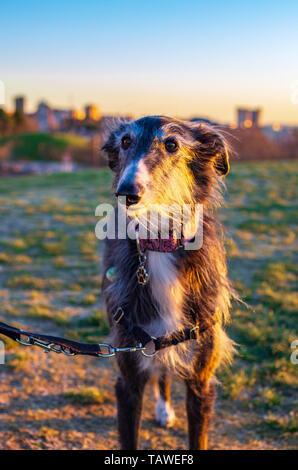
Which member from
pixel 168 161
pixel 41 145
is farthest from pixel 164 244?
pixel 41 145

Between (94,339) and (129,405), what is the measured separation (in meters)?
2.15

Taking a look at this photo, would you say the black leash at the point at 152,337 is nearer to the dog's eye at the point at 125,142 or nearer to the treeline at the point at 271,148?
the dog's eye at the point at 125,142

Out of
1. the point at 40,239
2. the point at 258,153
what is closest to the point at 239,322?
the point at 40,239

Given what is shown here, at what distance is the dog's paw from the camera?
3.77 metres

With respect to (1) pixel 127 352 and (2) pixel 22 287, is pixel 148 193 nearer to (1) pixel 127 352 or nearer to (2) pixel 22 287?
(1) pixel 127 352

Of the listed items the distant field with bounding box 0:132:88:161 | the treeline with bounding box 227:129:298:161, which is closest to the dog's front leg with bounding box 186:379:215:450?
the treeline with bounding box 227:129:298:161

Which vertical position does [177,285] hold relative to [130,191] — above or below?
below

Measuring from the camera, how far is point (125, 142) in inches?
109

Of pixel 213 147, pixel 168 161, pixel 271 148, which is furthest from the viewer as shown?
pixel 271 148

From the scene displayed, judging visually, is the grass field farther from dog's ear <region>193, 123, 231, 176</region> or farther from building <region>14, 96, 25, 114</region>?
building <region>14, 96, 25, 114</region>

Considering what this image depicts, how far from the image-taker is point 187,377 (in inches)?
119

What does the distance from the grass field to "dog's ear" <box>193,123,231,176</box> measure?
1.19 metres

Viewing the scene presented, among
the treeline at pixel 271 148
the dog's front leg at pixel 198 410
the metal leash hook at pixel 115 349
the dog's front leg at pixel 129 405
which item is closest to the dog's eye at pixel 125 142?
the metal leash hook at pixel 115 349

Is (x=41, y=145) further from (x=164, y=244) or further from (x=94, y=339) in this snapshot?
(x=164, y=244)
